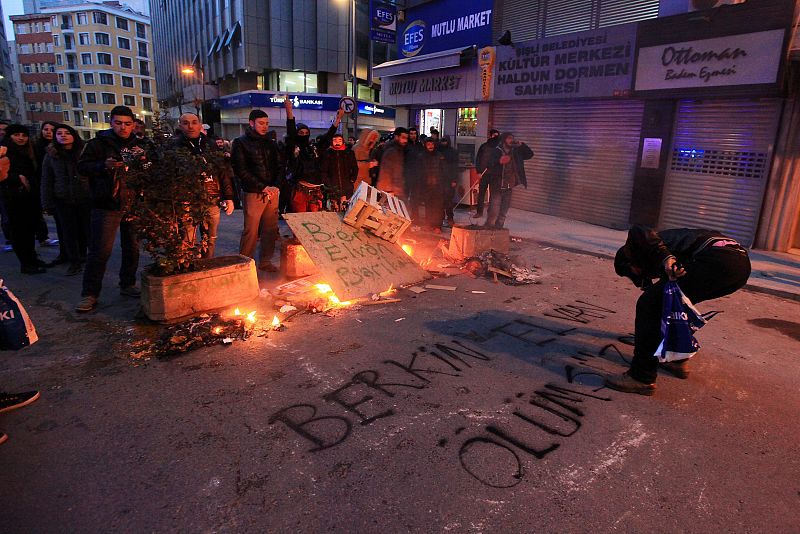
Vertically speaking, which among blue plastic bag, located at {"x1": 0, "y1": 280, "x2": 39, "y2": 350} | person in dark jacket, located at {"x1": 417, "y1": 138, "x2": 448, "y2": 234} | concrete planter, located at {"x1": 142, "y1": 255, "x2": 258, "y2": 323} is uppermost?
person in dark jacket, located at {"x1": 417, "y1": 138, "x2": 448, "y2": 234}

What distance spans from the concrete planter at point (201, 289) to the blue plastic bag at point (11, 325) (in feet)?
5.30

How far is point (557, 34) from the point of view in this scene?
40.0 ft

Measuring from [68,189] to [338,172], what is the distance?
12.1 feet

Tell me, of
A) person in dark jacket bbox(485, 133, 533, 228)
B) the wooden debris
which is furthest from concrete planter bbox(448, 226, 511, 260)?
person in dark jacket bbox(485, 133, 533, 228)

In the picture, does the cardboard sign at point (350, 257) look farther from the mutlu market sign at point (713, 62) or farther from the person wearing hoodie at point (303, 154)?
the mutlu market sign at point (713, 62)

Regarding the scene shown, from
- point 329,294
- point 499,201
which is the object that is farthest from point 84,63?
point 329,294

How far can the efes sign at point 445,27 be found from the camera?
14.2 metres

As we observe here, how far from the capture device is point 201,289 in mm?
5008

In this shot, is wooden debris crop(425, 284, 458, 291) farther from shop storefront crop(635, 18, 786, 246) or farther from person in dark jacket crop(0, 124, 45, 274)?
shop storefront crop(635, 18, 786, 246)

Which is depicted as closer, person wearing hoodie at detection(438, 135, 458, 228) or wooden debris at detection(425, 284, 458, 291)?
wooden debris at detection(425, 284, 458, 291)

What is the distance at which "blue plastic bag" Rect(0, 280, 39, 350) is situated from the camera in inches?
121

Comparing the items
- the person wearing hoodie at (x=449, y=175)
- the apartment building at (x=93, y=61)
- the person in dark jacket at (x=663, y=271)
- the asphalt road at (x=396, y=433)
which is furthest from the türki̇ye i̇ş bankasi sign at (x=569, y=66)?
the apartment building at (x=93, y=61)

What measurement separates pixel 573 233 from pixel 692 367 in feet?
21.1

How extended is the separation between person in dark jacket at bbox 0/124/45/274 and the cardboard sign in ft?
12.8
